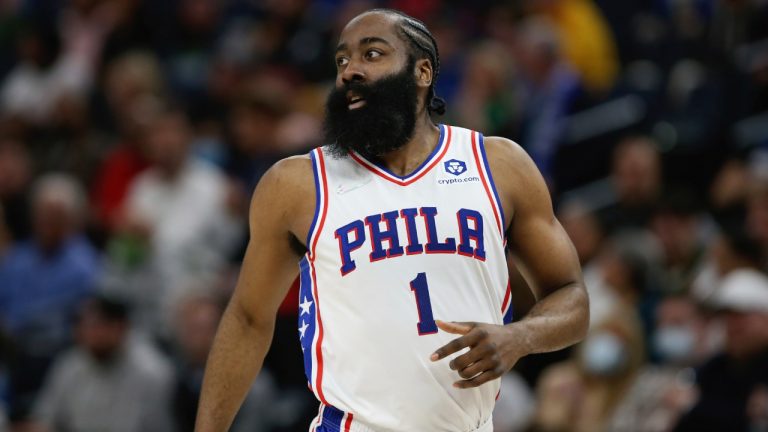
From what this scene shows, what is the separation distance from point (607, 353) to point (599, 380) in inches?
7.7

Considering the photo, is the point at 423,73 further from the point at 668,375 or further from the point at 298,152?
the point at 298,152

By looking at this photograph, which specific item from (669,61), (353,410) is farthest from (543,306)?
(669,61)

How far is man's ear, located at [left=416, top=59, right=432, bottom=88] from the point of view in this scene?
4484mm

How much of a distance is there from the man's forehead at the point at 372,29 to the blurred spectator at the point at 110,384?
4.60 metres

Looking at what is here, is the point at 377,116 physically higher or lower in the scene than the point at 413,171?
higher

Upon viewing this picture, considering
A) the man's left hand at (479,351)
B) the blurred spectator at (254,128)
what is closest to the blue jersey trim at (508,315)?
the man's left hand at (479,351)

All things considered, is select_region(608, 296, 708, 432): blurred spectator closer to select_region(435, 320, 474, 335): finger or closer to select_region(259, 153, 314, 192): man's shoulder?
select_region(259, 153, 314, 192): man's shoulder

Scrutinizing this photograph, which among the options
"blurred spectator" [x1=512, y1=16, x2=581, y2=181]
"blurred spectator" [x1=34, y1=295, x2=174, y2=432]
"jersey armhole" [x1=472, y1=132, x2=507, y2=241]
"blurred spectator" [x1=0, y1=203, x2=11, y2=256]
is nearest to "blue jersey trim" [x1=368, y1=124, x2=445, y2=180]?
"jersey armhole" [x1=472, y1=132, x2=507, y2=241]

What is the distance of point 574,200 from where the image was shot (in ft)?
32.6

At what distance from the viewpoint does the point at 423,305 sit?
13.6ft

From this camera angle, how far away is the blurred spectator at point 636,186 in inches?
370

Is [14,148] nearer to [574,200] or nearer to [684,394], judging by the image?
[574,200]

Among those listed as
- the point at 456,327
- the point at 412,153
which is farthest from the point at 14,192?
the point at 456,327

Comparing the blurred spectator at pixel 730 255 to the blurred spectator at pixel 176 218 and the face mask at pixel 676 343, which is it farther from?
the blurred spectator at pixel 176 218
